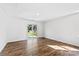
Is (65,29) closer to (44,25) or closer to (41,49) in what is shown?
(44,25)

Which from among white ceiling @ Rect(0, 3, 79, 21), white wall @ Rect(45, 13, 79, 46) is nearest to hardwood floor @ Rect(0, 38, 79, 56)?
white wall @ Rect(45, 13, 79, 46)

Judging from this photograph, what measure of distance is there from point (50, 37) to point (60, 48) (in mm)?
436

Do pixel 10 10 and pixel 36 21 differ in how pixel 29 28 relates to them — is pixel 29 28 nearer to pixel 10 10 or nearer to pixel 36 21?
pixel 36 21

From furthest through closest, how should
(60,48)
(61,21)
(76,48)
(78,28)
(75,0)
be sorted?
(60,48)
(61,21)
(76,48)
(78,28)
(75,0)

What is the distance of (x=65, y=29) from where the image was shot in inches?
81.4

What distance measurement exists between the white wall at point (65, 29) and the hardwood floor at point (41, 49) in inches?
7.2

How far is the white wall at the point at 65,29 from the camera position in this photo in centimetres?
196

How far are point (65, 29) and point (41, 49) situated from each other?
0.98 metres

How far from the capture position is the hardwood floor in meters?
2.12

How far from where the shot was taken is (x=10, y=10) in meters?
1.91

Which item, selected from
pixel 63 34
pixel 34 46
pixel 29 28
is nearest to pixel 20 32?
pixel 29 28

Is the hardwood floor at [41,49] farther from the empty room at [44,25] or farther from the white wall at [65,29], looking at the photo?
the white wall at [65,29]

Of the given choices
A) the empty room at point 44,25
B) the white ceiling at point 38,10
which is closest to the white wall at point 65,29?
the empty room at point 44,25

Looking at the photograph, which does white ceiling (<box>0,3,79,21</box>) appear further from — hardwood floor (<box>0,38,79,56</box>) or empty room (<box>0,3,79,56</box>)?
hardwood floor (<box>0,38,79,56</box>)
